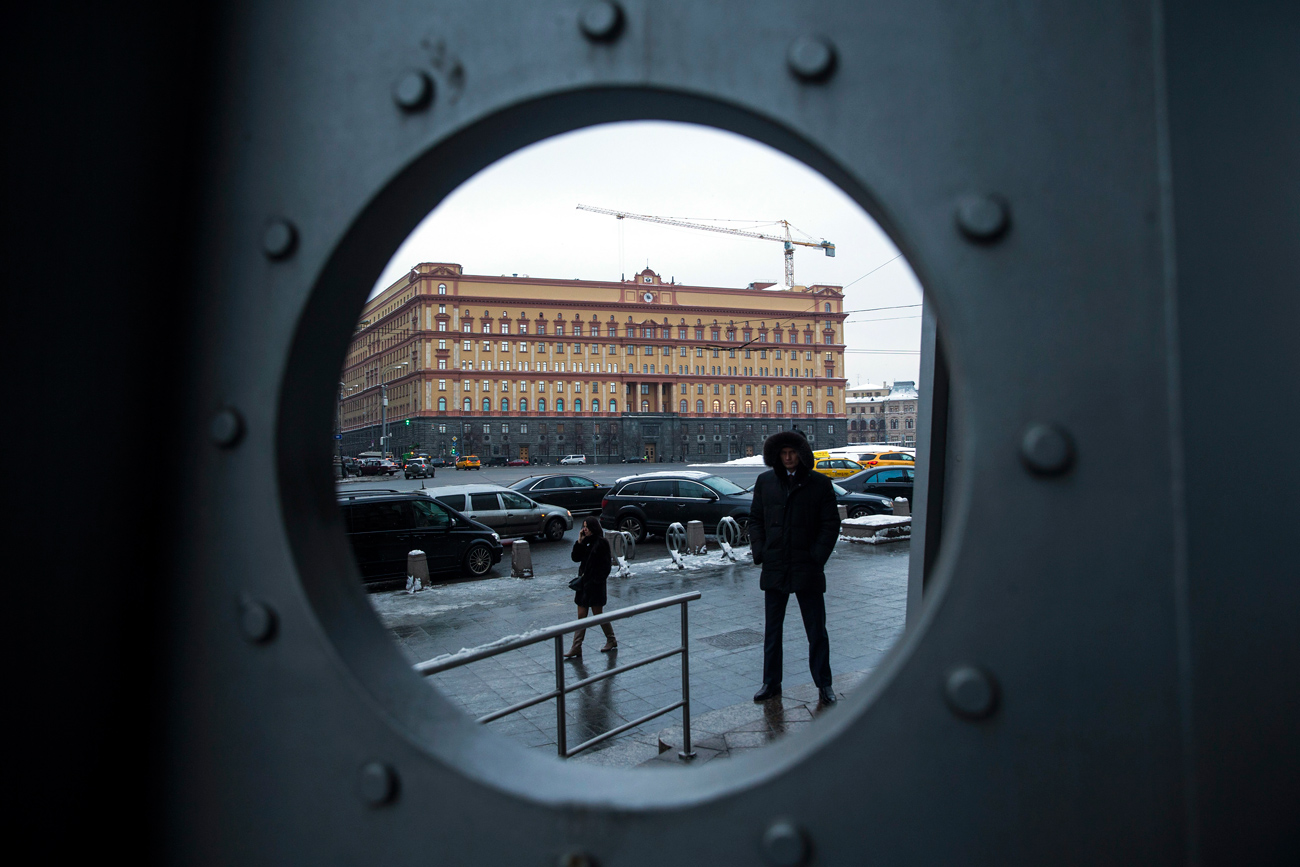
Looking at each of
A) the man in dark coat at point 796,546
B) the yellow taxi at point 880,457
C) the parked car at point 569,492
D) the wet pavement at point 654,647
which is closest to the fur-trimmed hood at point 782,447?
the man in dark coat at point 796,546

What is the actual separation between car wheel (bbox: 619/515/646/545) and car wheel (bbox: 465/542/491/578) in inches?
155

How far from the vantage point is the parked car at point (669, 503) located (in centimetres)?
1515

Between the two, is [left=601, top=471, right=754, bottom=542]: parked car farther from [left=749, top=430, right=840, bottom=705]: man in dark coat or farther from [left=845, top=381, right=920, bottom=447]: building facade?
[left=845, top=381, right=920, bottom=447]: building facade

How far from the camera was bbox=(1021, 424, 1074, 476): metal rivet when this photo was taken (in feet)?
2.59

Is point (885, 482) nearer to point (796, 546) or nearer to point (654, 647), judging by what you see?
point (654, 647)

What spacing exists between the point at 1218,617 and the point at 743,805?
56 centimetres

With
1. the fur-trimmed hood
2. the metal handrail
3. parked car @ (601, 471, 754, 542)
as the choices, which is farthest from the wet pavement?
parked car @ (601, 471, 754, 542)

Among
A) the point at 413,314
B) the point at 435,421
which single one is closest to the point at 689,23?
the point at 435,421

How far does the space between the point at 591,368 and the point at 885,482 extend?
65413 mm

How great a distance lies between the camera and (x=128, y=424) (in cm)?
109

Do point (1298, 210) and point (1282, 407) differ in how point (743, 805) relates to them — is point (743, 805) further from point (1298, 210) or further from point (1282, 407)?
point (1298, 210)

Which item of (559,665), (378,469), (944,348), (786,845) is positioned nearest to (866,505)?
(559,665)

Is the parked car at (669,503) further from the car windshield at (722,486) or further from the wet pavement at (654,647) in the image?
the wet pavement at (654,647)

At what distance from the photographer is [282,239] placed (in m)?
1.08
